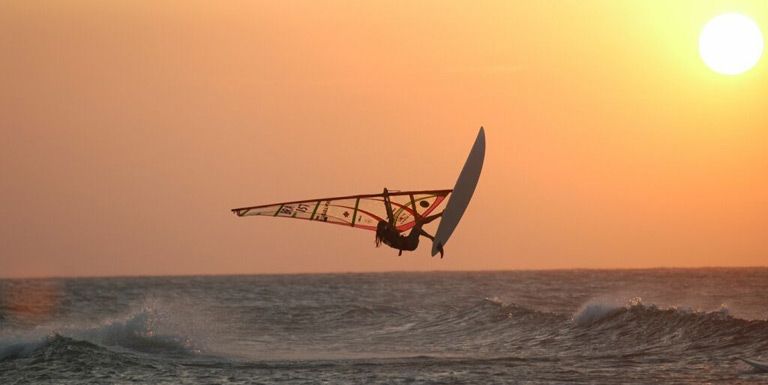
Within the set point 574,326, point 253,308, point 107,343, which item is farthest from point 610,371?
point 253,308

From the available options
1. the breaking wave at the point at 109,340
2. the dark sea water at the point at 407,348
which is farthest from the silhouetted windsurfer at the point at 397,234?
the breaking wave at the point at 109,340

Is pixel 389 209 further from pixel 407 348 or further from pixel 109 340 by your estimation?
pixel 109 340

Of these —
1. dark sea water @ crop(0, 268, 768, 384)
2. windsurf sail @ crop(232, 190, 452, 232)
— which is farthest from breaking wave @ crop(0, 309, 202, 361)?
windsurf sail @ crop(232, 190, 452, 232)

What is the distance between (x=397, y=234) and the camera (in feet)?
47.0

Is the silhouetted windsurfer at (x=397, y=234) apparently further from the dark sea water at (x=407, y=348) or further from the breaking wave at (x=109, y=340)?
the breaking wave at (x=109, y=340)

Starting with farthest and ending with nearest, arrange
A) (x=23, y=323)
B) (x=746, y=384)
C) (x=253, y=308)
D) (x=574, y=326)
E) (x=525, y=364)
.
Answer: (x=253, y=308) < (x=23, y=323) < (x=574, y=326) < (x=525, y=364) < (x=746, y=384)

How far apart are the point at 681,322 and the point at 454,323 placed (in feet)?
29.5

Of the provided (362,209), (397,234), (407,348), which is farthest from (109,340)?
(397,234)

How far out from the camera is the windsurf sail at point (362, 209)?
49.8ft

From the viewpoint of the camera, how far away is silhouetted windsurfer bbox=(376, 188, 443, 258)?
559 inches

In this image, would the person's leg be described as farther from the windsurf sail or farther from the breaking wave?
the breaking wave

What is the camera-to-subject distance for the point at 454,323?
32844mm

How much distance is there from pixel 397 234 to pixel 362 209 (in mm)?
1427

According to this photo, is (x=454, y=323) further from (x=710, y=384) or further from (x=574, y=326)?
(x=710, y=384)
